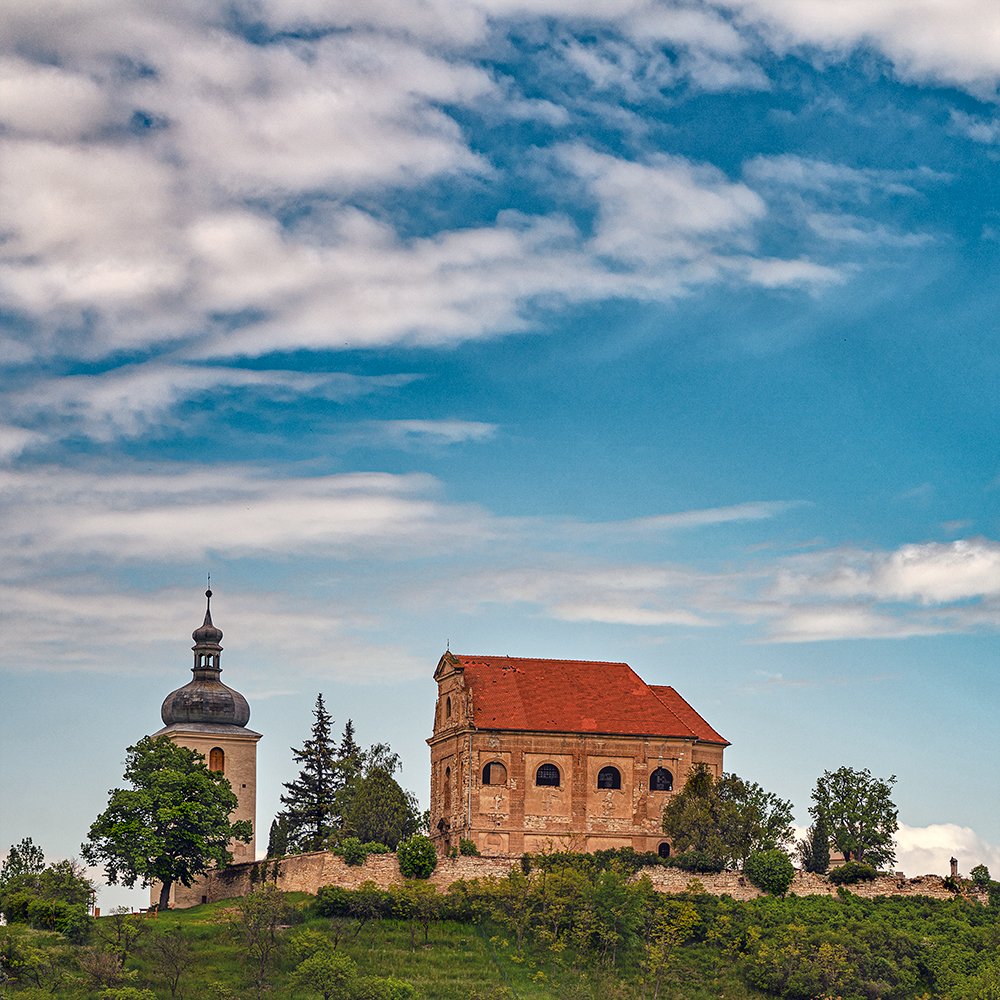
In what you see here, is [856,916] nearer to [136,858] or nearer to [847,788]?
[847,788]

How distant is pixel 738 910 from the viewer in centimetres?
8144

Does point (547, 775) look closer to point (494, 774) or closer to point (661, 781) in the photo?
point (494, 774)

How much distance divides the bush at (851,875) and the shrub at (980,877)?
17.8 feet

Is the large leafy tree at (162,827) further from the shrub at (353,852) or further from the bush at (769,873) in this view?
the bush at (769,873)

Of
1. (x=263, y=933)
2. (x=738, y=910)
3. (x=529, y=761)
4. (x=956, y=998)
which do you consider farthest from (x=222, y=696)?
(x=956, y=998)

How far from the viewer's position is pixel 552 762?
92250 millimetres

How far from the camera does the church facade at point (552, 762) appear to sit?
299 feet

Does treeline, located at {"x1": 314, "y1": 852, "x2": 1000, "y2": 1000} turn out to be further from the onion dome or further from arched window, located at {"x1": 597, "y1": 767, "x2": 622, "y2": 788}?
the onion dome

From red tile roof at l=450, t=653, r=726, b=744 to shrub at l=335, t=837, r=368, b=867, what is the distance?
1182 centimetres

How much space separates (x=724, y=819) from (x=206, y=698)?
31890mm

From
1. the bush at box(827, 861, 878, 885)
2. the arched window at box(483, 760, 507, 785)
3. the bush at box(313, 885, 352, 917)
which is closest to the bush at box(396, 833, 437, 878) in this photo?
the bush at box(313, 885, 352, 917)

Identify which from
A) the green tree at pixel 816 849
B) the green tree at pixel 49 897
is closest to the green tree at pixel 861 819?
the green tree at pixel 816 849

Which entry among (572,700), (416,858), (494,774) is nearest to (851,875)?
(572,700)

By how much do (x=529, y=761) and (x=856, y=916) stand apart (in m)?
19.4
